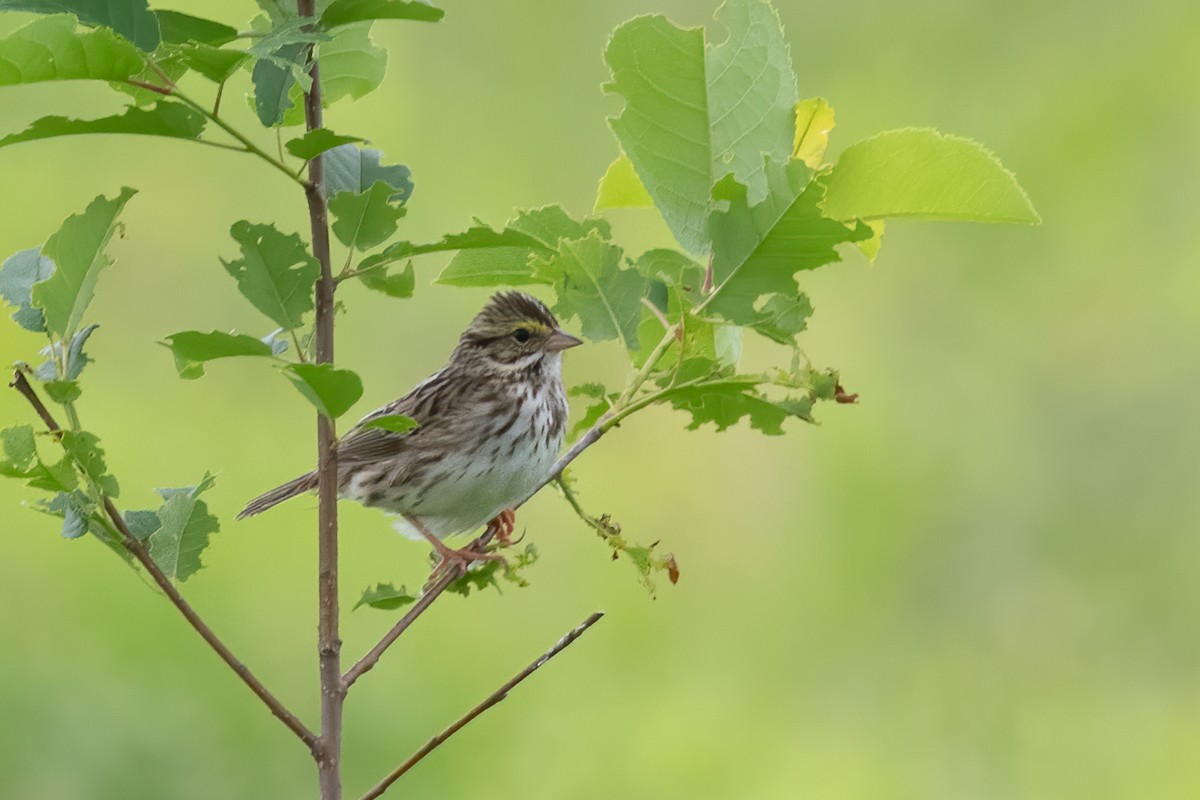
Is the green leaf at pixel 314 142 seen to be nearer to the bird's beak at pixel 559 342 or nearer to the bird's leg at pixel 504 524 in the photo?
→ the bird's leg at pixel 504 524

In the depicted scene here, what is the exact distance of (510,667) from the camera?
6.04 metres

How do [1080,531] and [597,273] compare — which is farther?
[1080,531]

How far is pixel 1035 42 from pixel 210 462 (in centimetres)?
513

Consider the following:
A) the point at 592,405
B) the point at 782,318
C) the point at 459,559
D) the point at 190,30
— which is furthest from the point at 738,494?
the point at 190,30

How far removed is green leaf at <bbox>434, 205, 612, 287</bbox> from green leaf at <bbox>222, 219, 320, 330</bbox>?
0.11m

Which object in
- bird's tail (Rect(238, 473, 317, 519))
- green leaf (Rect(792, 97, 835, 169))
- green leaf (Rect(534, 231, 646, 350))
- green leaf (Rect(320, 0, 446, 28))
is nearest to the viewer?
green leaf (Rect(320, 0, 446, 28))

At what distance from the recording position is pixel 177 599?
4.54 ft

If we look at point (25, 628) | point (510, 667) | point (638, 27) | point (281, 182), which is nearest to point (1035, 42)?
point (281, 182)

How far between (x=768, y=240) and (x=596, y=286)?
21 cm

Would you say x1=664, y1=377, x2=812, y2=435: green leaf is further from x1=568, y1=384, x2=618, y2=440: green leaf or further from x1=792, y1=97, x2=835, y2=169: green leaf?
x1=792, y1=97, x2=835, y2=169: green leaf

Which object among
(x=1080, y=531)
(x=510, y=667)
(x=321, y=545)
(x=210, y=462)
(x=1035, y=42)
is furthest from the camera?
(x=1035, y=42)

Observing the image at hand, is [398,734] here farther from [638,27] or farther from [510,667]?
[638,27]

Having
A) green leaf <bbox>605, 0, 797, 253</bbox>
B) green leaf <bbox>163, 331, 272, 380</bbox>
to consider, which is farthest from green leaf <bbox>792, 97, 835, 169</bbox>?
green leaf <bbox>163, 331, 272, 380</bbox>

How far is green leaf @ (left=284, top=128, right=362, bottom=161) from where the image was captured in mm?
1269
